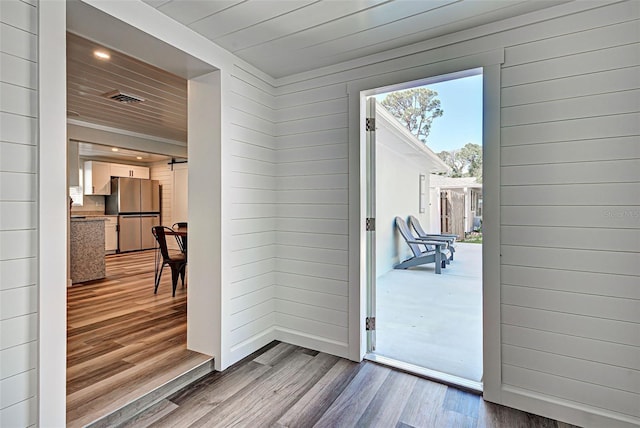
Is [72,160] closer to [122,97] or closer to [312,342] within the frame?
[122,97]

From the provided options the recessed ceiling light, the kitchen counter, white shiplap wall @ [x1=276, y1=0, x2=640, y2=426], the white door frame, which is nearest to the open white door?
the white door frame

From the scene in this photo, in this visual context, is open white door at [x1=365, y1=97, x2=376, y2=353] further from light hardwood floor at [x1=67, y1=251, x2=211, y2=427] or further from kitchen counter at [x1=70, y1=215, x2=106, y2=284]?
kitchen counter at [x1=70, y1=215, x2=106, y2=284]

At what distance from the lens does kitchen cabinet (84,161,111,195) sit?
24.6 feet

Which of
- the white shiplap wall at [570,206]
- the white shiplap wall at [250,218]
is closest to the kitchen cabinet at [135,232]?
the white shiplap wall at [250,218]

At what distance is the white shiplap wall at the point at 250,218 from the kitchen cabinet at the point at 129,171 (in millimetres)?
6807

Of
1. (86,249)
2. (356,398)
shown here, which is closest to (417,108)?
(86,249)

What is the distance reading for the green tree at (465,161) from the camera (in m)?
12.8

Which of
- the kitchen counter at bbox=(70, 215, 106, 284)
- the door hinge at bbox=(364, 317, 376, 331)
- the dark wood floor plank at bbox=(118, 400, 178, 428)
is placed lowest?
the dark wood floor plank at bbox=(118, 400, 178, 428)

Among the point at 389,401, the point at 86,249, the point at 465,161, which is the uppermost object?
the point at 465,161

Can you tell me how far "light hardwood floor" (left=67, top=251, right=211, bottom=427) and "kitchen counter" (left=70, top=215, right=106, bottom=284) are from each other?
0.27 metres

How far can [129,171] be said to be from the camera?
8172 millimetres

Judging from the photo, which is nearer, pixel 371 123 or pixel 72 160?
pixel 371 123

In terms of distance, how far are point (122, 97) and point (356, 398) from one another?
12.3ft

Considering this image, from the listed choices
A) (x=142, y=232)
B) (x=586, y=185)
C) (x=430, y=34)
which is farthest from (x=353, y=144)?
(x=142, y=232)
